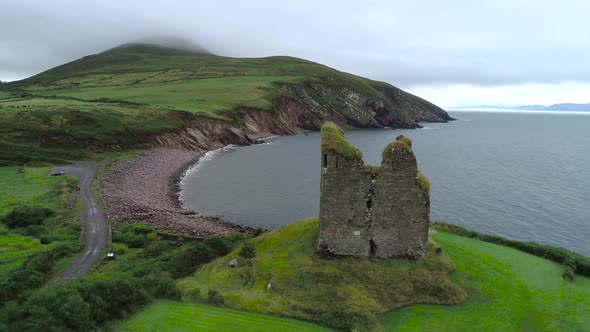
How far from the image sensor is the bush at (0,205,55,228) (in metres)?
37.7

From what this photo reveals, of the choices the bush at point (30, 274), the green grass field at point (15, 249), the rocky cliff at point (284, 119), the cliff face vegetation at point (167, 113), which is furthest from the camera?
the rocky cliff at point (284, 119)

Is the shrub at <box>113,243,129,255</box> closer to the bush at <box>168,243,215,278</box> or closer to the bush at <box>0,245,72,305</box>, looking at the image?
the bush at <box>0,245,72,305</box>

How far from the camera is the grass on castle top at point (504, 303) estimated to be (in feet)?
60.7

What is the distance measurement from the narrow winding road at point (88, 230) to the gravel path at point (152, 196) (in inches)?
63.4

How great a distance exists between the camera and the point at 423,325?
18.4 meters

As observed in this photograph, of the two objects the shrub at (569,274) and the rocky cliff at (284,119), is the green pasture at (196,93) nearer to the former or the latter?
the rocky cliff at (284,119)

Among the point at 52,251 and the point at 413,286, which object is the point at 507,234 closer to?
the point at 413,286

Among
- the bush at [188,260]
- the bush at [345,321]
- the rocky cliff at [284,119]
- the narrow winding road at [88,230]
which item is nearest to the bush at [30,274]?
the narrow winding road at [88,230]

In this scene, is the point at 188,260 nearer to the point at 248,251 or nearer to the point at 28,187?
the point at 248,251

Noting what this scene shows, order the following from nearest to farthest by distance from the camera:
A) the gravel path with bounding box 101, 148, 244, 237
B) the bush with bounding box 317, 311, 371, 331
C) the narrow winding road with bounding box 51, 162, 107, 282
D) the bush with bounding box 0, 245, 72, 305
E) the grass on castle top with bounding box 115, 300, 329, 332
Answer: the grass on castle top with bounding box 115, 300, 329, 332 < the bush with bounding box 317, 311, 371, 331 < the bush with bounding box 0, 245, 72, 305 < the narrow winding road with bounding box 51, 162, 107, 282 < the gravel path with bounding box 101, 148, 244, 237

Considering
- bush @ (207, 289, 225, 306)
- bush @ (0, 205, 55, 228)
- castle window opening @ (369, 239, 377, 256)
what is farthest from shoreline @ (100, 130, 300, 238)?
castle window opening @ (369, 239, 377, 256)

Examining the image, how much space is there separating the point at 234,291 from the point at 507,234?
1584 inches

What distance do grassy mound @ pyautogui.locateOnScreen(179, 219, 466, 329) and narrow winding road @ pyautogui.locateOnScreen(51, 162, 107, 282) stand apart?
1231cm

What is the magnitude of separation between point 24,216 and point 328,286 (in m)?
35.2
